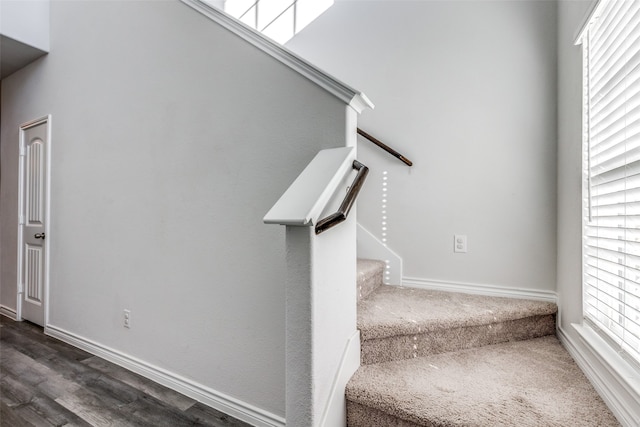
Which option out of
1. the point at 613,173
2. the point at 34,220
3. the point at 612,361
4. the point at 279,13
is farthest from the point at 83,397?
the point at 279,13

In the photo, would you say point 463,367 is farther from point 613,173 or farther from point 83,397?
point 83,397

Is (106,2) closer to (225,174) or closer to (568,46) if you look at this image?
(225,174)

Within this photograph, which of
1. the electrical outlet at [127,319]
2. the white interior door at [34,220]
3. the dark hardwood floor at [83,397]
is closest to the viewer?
the dark hardwood floor at [83,397]

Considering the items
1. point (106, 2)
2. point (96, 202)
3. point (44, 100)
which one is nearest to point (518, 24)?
point (106, 2)

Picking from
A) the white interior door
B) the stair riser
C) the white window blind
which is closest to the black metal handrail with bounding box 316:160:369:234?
the stair riser

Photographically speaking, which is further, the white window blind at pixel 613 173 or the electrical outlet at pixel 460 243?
the electrical outlet at pixel 460 243

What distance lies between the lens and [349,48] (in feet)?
8.87

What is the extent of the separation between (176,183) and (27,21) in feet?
7.85

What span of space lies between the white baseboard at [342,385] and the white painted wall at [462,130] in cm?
109

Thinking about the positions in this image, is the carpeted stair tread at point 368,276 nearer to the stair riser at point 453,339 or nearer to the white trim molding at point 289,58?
the stair riser at point 453,339

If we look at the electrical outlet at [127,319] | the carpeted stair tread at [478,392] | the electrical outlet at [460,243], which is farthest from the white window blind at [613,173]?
the electrical outlet at [127,319]

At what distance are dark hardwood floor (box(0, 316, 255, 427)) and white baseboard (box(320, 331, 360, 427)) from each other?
2.14 feet

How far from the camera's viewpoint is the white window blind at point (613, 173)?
116 centimetres

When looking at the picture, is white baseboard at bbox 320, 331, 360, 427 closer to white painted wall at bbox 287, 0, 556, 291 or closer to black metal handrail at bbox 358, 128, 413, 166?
white painted wall at bbox 287, 0, 556, 291
